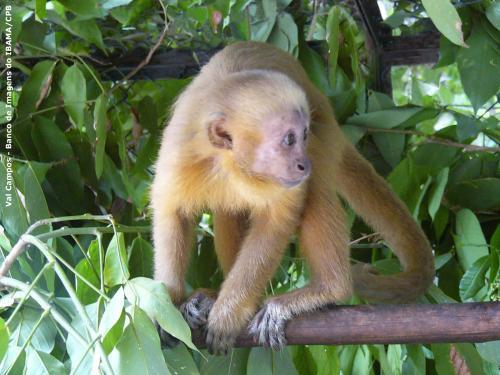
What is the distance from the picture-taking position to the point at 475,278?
8.77ft

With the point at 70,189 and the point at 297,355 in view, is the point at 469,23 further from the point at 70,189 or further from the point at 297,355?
the point at 70,189

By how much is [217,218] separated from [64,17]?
1.00m

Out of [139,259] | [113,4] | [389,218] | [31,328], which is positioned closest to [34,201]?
[139,259]

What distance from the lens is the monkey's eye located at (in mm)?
2151

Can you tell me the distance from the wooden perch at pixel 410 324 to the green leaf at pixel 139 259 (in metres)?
0.75

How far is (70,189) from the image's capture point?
10.2 feet

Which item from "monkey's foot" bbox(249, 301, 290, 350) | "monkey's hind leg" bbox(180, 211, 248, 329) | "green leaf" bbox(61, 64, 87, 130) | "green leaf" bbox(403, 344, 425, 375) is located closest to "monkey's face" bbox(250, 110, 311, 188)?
"monkey's foot" bbox(249, 301, 290, 350)

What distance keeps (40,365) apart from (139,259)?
0.84m

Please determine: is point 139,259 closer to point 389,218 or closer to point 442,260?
point 389,218

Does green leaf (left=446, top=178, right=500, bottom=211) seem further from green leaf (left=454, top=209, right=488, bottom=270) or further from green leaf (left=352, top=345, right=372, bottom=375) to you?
green leaf (left=352, top=345, right=372, bottom=375)

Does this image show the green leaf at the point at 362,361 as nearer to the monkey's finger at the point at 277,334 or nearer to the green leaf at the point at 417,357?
the green leaf at the point at 417,357

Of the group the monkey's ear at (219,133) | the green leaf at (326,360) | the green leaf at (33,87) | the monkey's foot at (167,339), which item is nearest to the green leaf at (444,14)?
the monkey's ear at (219,133)

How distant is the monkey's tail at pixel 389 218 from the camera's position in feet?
9.06

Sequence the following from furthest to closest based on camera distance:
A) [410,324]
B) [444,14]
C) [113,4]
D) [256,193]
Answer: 1. [113,4]
2. [256,193]
3. [410,324]
4. [444,14]
